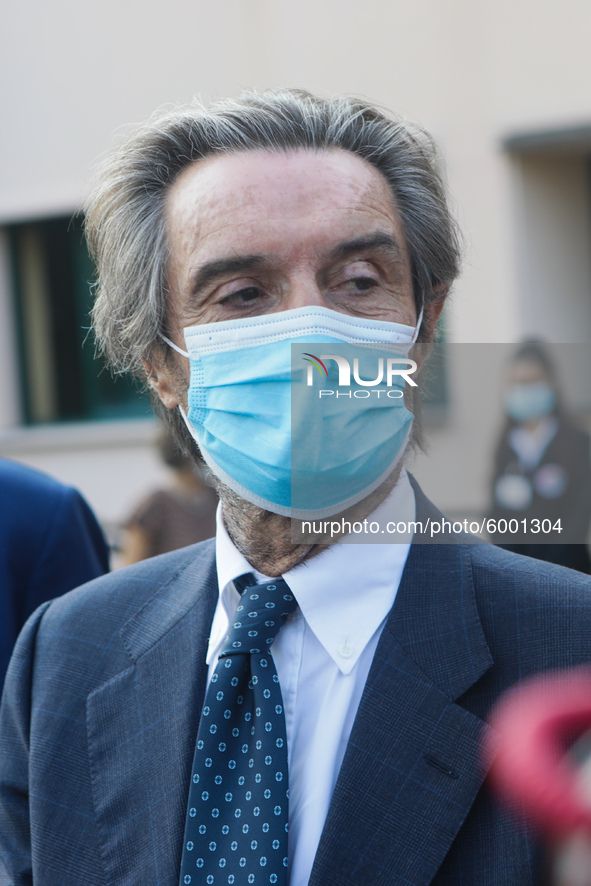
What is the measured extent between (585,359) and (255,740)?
0.77m

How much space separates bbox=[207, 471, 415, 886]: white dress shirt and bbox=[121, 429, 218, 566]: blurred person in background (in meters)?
2.77

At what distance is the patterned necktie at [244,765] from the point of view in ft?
4.57

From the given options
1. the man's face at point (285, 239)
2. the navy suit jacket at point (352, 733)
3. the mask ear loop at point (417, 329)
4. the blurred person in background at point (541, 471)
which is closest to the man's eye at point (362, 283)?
the man's face at point (285, 239)

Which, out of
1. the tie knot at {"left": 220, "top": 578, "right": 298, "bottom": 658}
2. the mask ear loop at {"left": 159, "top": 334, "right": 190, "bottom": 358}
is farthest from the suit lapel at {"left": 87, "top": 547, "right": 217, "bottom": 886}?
the mask ear loop at {"left": 159, "top": 334, "right": 190, "bottom": 358}

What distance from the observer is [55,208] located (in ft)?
29.0

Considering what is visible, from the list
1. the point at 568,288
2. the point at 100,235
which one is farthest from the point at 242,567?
the point at 568,288

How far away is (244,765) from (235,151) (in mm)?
1071

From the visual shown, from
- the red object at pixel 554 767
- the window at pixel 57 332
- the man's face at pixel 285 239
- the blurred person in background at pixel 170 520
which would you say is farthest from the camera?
the window at pixel 57 332

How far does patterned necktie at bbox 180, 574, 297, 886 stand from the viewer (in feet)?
4.57

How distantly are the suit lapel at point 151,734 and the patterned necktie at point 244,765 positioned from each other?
0.07m

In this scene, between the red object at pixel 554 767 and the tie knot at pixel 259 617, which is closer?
the red object at pixel 554 767

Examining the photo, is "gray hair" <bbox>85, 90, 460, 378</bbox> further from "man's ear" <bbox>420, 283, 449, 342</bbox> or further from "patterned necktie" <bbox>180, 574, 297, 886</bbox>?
"patterned necktie" <bbox>180, 574, 297, 886</bbox>

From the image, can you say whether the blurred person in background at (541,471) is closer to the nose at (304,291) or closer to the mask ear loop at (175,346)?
the nose at (304,291)

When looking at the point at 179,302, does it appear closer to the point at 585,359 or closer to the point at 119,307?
the point at 119,307
